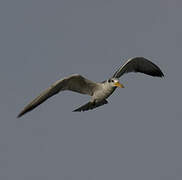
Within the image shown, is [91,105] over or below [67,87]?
below

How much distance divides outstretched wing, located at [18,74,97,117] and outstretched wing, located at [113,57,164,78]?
2.57 m

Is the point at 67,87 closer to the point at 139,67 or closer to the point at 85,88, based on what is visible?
→ the point at 85,88

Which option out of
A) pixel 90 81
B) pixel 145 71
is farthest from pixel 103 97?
pixel 145 71

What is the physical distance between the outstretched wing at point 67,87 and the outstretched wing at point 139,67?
8.43ft

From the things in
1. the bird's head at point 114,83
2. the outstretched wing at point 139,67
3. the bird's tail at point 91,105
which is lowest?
the bird's tail at point 91,105

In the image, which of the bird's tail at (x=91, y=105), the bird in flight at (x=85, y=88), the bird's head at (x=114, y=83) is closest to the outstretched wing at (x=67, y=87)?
A: the bird in flight at (x=85, y=88)

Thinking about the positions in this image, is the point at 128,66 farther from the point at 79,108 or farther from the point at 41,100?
the point at 41,100

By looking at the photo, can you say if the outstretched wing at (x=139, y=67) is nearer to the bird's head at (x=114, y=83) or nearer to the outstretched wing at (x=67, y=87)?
the outstretched wing at (x=67, y=87)

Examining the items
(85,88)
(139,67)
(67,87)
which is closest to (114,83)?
(85,88)

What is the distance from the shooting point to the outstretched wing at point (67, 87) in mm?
26500

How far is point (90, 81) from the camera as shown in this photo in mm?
28516

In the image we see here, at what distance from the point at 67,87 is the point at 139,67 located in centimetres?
655

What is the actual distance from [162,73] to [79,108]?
7.19 metres

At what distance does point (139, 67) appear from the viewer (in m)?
33.0
